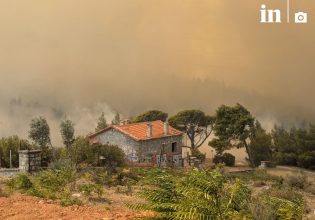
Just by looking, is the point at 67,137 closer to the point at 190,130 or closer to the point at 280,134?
the point at 190,130

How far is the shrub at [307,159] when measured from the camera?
5178 centimetres

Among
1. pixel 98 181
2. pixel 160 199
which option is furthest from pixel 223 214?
pixel 98 181

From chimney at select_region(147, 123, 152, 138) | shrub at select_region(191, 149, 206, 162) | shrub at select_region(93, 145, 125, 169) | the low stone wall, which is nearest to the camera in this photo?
the low stone wall

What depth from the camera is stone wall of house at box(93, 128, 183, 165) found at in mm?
46562

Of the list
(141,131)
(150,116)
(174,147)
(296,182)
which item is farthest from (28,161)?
(150,116)

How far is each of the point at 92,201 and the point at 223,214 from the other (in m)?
10.1

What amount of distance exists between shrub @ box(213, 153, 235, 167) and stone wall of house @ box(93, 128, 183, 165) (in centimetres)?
437

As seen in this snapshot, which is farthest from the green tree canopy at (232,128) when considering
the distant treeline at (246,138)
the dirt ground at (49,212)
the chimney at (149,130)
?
the dirt ground at (49,212)

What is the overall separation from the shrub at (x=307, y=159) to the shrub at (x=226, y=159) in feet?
24.3

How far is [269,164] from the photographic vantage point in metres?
52.6

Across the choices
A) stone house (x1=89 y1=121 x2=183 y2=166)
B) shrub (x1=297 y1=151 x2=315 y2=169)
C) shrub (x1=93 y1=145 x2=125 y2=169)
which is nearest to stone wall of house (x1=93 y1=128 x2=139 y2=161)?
stone house (x1=89 y1=121 x2=183 y2=166)

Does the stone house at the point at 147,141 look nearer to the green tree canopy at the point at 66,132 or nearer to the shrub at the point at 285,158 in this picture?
the green tree canopy at the point at 66,132

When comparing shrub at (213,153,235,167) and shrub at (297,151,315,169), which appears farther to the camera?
shrub at (213,153,235,167)

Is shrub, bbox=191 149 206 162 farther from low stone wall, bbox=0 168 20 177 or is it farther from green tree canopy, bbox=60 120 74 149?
low stone wall, bbox=0 168 20 177
